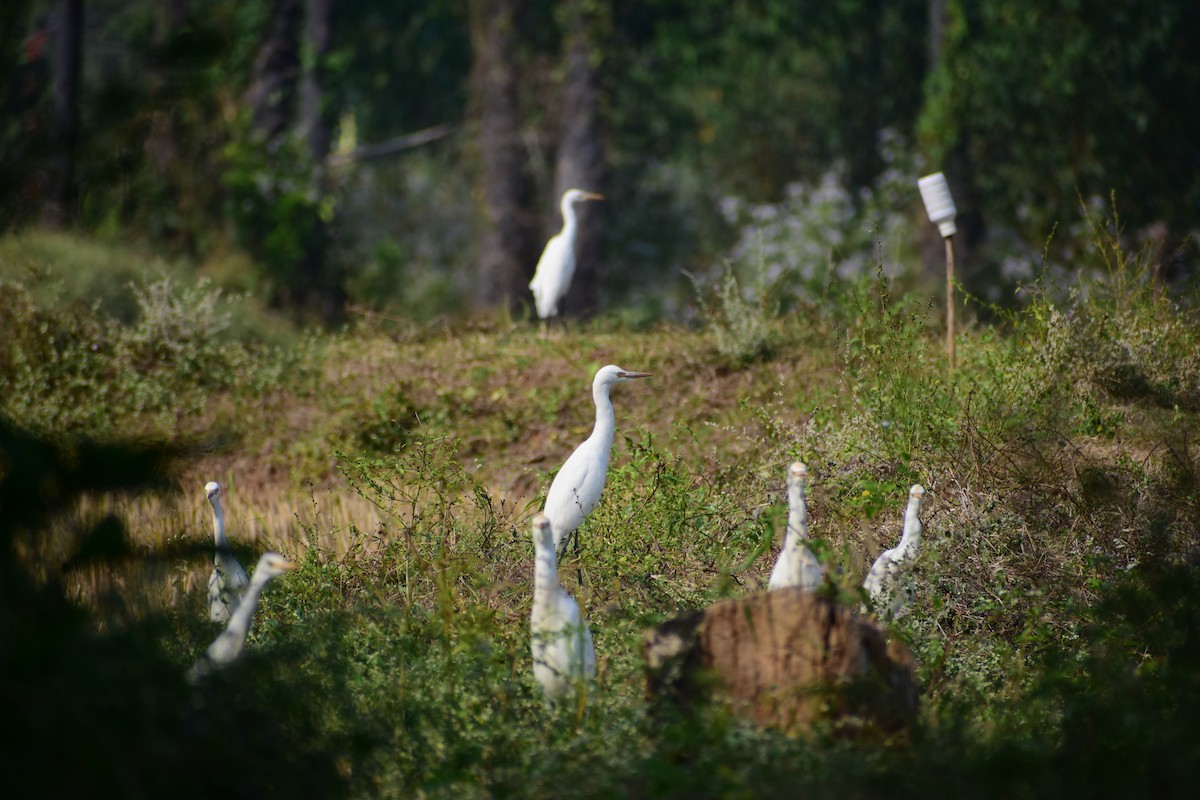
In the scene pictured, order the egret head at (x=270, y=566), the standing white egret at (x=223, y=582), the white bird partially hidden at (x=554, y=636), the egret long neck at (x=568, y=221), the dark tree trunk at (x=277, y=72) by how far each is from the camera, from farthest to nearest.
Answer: the dark tree trunk at (x=277, y=72)
the egret long neck at (x=568, y=221)
the standing white egret at (x=223, y=582)
the egret head at (x=270, y=566)
the white bird partially hidden at (x=554, y=636)

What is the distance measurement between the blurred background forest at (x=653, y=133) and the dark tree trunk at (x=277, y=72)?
0.10 ft

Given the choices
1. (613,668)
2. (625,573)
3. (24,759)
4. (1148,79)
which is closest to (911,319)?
(625,573)

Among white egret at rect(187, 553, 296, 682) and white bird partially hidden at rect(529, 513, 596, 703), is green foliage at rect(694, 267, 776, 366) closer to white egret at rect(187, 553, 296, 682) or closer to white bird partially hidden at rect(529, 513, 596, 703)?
white bird partially hidden at rect(529, 513, 596, 703)

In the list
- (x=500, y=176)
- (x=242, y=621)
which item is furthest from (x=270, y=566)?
(x=500, y=176)

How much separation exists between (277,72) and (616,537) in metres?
11.4

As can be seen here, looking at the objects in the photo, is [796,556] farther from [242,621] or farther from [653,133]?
[653,133]

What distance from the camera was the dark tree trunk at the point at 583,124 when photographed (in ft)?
50.2

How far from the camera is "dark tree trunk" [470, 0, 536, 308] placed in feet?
51.6

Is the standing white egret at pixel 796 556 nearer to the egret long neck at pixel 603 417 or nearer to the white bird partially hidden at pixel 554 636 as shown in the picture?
the white bird partially hidden at pixel 554 636

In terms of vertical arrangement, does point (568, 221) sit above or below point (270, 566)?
above

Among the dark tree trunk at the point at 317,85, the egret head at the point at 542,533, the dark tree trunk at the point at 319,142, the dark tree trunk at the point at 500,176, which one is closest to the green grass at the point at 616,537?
the egret head at the point at 542,533

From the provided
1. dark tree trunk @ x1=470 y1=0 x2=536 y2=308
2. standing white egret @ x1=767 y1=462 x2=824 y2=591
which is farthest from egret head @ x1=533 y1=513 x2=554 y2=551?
dark tree trunk @ x1=470 y1=0 x2=536 y2=308

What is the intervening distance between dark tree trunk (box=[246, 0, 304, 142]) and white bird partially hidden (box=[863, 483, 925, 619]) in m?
11.8

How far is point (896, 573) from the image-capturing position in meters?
4.64
